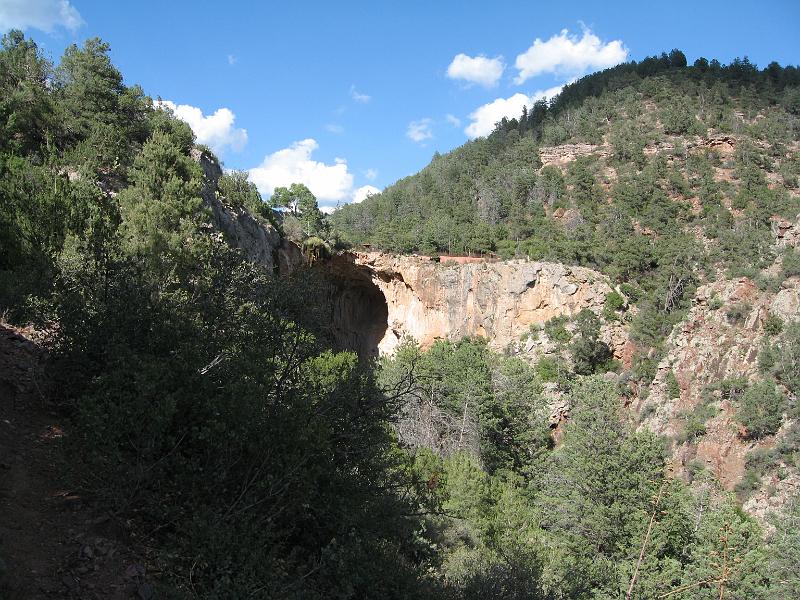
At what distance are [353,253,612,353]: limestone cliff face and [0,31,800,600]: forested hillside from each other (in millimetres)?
1814

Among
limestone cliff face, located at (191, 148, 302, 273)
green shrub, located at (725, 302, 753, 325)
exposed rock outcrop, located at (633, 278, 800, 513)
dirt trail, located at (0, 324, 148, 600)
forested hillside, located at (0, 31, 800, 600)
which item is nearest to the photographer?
dirt trail, located at (0, 324, 148, 600)

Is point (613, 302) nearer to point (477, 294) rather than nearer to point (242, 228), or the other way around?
point (477, 294)

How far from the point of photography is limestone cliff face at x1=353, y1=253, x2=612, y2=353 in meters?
39.3

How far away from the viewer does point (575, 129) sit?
61438 millimetres

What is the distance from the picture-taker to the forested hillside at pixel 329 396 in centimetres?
636

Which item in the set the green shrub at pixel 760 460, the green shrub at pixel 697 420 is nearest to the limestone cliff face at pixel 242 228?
the green shrub at pixel 697 420

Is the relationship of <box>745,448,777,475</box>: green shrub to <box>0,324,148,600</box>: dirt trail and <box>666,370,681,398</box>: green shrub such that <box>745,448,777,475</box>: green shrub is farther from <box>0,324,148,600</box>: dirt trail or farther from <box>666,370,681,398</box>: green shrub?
<box>0,324,148,600</box>: dirt trail

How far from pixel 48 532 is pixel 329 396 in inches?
152

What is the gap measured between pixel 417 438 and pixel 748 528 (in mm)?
12310

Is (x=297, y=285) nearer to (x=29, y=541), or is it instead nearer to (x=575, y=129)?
(x=29, y=541)

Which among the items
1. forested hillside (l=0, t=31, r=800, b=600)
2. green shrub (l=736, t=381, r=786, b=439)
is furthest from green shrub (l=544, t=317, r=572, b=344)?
green shrub (l=736, t=381, r=786, b=439)

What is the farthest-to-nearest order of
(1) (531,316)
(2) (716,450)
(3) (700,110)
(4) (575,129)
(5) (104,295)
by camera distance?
1. (4) (575,129)
2. (3) (700,110)
3. (1) (531,316)
4. (2) (716,450)
5. (5) (104,295)

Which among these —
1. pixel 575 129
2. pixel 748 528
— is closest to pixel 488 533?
pixel 748 528

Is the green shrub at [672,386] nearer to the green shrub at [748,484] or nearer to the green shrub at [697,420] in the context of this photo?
the green shrub at [697,420]
